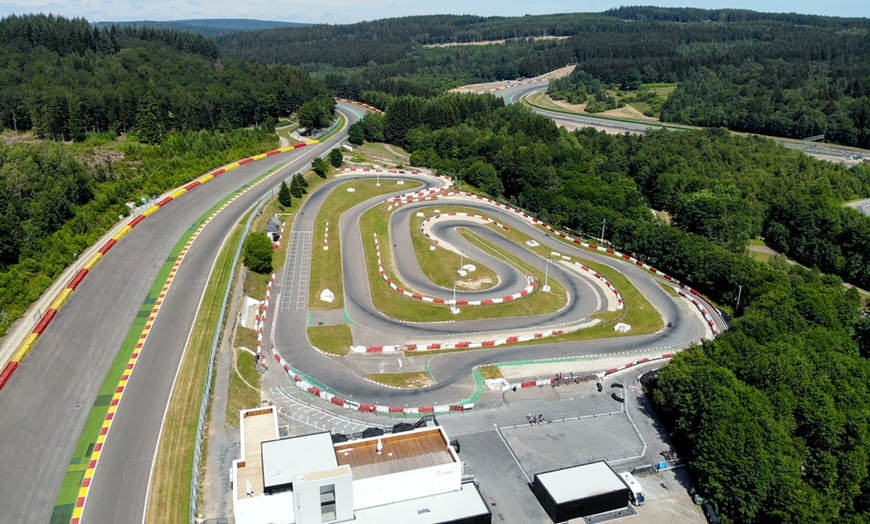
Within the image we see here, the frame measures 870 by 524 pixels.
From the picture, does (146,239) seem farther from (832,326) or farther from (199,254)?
(832,326)

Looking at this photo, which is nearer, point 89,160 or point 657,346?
point 657,346

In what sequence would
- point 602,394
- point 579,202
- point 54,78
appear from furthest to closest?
point 54,78
point 579,202
point 602,394

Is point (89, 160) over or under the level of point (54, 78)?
under

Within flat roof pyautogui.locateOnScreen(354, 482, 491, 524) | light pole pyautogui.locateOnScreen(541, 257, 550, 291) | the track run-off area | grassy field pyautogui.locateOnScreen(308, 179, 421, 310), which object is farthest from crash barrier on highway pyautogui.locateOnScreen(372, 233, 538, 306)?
flat roof pyautogui.locateOnScreen(354, 482, 491, 524)

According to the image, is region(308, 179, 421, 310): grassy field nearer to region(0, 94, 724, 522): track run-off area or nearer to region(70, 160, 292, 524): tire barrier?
region(0, 94, 724, 522): track run-off area

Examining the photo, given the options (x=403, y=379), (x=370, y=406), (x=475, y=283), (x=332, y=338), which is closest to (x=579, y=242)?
(x=475, y=283)

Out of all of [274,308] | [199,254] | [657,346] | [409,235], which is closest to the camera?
[657,346]

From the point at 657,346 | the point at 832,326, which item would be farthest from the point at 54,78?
the point at 832,326
